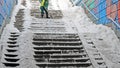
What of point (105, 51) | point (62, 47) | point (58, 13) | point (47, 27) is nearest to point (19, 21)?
point (47, 27)

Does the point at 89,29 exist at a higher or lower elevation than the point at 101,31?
higher

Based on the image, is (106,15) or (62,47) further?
(106,15)

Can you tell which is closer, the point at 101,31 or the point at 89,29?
the point at 101,31

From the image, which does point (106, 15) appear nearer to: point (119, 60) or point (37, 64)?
point (119, 60)

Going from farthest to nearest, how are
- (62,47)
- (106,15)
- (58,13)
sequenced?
(58,13) < (106,15) < (62,47)

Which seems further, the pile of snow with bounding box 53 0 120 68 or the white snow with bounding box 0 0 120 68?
the white snow with bounding box 0 0 120 68

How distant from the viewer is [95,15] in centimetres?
1305

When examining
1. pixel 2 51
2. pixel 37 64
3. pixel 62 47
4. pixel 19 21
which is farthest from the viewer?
pixel 19 21

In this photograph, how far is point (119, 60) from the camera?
8117mm

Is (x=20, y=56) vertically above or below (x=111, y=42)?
below

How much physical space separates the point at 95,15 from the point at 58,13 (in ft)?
8.65

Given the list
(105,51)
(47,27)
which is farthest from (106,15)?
(105,51)

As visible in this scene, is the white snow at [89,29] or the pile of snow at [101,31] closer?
the pile of snow at [101,31]

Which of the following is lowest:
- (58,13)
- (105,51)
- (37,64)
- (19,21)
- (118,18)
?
(37,64)
